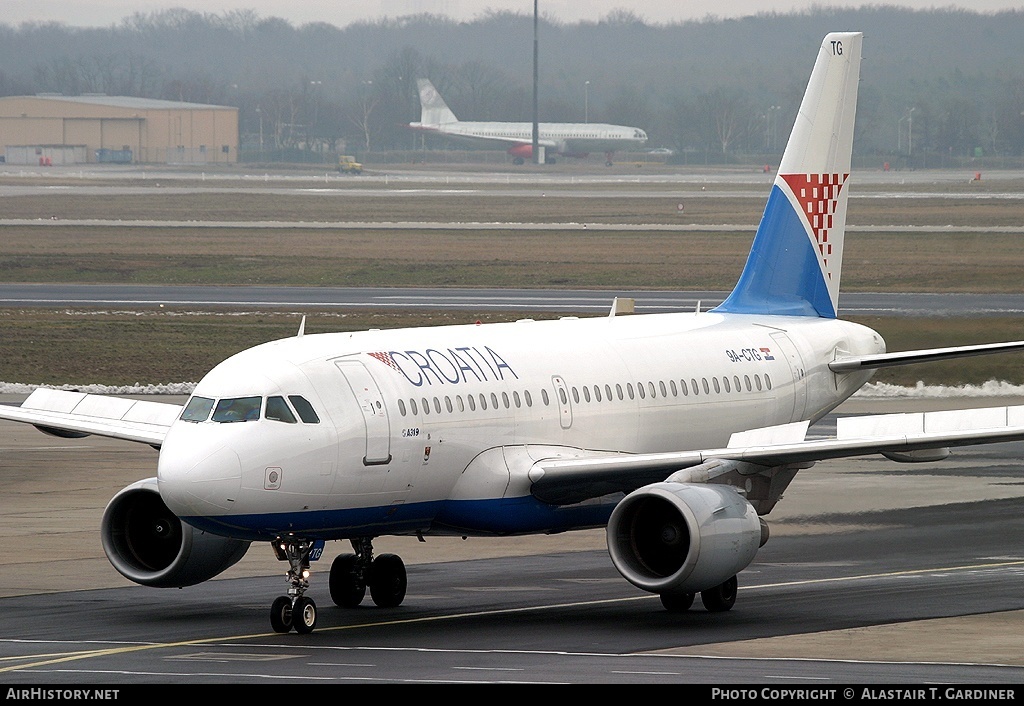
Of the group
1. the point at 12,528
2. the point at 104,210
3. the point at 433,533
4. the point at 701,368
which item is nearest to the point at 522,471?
the point at 433,533

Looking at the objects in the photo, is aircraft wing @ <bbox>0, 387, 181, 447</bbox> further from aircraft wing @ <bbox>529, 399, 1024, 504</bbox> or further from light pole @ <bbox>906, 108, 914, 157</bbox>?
light pole @ <bbox>906, 108, 914, 157</bbox>

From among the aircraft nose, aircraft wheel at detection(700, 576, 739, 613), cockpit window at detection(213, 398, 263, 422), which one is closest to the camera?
the aircraft nose

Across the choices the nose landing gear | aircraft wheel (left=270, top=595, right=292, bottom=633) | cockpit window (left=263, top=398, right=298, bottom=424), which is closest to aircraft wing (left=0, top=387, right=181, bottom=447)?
the nose landing gear

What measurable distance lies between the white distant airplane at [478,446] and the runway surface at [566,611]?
3.27 feet

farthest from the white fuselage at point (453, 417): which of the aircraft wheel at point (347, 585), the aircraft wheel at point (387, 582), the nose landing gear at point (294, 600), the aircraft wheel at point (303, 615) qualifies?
the aircraft wheel at point (347, 585)

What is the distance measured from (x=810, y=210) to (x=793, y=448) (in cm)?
1163

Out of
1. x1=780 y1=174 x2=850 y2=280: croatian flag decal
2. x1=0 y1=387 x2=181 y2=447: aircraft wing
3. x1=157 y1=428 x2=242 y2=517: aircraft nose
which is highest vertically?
x1=780 y1=174 x2=850 y2=280: croatian flag decal

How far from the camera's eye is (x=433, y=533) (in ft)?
86.2

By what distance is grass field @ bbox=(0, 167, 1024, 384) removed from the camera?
58.1m

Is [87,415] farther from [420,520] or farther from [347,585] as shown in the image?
[420,520]

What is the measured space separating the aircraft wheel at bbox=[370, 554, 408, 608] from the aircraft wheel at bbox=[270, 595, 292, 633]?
311cm

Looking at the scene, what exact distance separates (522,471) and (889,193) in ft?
357

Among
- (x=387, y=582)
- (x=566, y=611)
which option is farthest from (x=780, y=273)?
(x=387, y=582)

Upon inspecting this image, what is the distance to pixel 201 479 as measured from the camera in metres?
22.4
